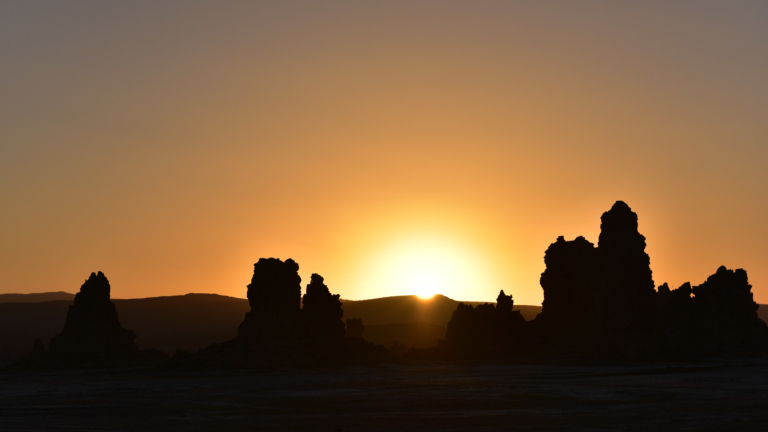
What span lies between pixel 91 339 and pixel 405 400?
161 feet

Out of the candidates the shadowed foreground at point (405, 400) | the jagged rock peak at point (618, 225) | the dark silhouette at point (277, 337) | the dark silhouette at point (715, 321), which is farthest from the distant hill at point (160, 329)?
the shadowed foreground at point (405, 400)

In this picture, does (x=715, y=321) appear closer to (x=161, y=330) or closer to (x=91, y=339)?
(x=91, y=339)

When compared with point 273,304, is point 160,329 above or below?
above

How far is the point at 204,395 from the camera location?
42812 millimetres

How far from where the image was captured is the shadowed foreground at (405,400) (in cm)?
2816

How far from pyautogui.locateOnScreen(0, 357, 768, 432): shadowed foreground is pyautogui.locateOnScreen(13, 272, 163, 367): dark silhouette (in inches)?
544

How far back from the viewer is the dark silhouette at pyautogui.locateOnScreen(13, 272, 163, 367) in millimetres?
75562

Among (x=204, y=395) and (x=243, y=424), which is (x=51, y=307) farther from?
(x=243, y=424)

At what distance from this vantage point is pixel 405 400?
37094mm

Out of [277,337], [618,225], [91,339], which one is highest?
[618,225]

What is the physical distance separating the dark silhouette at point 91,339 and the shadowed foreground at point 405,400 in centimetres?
1382

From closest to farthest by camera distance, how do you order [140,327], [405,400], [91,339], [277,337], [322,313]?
[405,400] → [277,337] → [322,313] → [91,339] → [140,327]

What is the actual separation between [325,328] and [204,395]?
1212 inches

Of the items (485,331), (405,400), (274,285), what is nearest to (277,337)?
(274,285)
